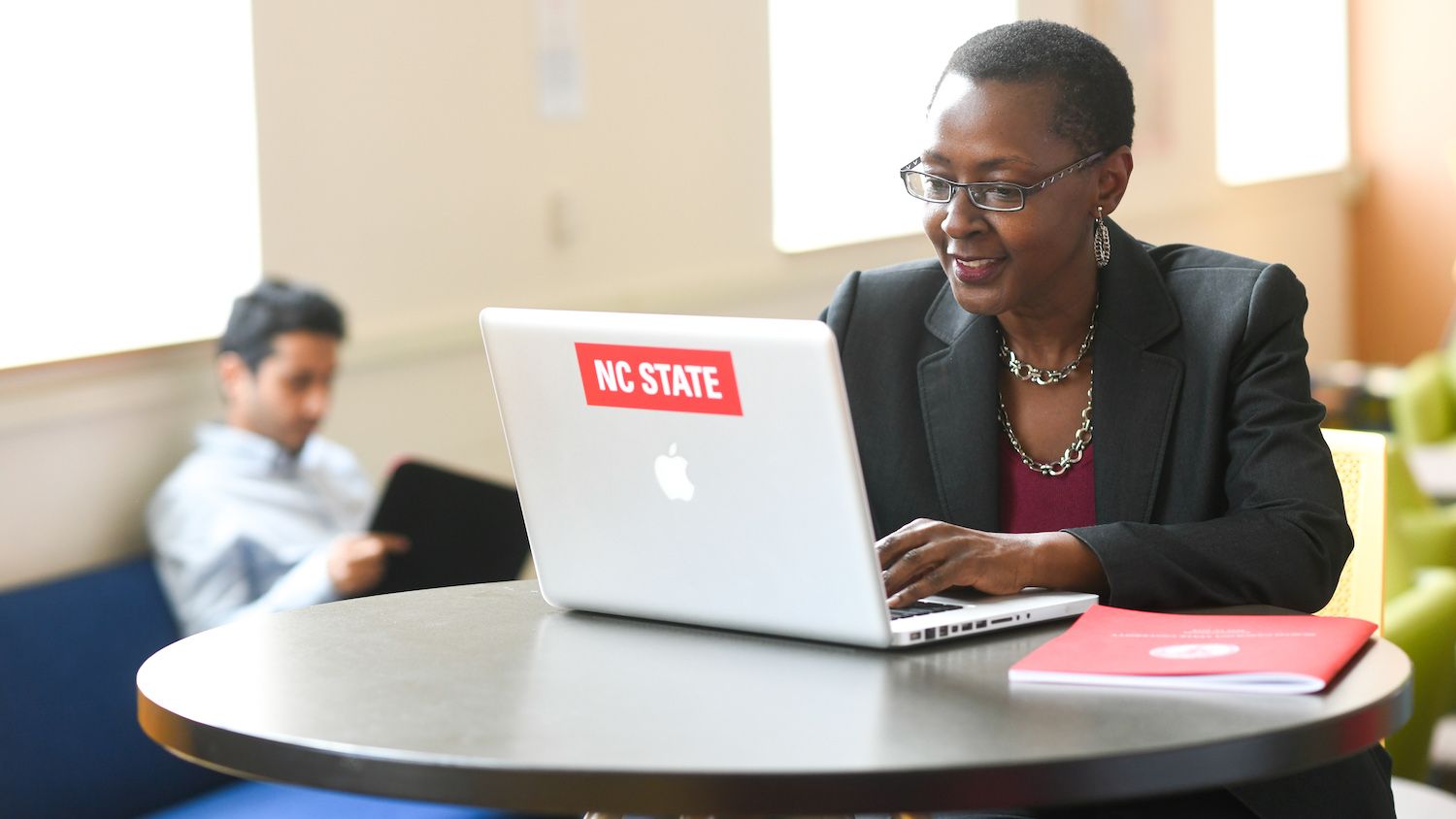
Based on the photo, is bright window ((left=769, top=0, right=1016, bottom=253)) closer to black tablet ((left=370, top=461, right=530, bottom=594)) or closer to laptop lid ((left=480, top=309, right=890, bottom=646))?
black tablet ((left=370, top=461, right=530, bottom=594))

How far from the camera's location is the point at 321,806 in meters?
2.61

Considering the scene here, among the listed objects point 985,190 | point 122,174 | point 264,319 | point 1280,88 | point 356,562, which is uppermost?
point 1280,88

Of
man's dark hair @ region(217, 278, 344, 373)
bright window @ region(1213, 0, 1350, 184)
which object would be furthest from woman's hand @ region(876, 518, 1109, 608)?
bright window @ region(1213, 0, 1350, 184)

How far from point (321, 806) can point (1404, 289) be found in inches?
262

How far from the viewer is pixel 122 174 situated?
3174 mm

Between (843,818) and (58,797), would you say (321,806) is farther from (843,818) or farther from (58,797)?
(843,818)

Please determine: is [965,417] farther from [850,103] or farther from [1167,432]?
[850,103]

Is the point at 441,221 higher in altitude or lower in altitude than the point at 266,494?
higher

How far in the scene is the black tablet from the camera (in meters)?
2.88

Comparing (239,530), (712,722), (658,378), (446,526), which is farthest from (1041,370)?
(239,530)

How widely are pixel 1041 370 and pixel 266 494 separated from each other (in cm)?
169

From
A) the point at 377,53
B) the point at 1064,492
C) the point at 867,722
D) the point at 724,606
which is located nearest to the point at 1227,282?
the point at 1064,492

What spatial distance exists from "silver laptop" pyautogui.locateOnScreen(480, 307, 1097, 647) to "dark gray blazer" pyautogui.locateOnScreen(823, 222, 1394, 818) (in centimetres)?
19

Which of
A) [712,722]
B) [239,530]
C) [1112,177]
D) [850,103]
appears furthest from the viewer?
[850,103]
